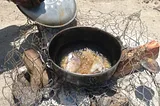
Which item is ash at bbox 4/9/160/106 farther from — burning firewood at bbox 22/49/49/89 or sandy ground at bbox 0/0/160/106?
sandy ground at bbox 0/0/160/106

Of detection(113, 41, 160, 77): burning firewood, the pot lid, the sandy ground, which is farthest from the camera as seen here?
the sandy ground

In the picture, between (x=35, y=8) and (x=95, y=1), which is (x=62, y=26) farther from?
(x=95, y=1)

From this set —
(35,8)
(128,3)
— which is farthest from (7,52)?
(128,3)

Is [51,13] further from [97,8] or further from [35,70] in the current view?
[97,8]

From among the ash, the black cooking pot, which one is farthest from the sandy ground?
the black cooking pot

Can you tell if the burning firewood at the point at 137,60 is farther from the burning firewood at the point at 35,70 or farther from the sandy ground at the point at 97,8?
the sandy ground at the point at 97,8

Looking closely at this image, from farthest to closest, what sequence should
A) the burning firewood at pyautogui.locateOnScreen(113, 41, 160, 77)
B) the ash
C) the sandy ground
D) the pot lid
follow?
the sandy ground
the pot lid
the burning firewood at pyautogui.locateOnScreen(113, 41, 160, 77)
the ash
